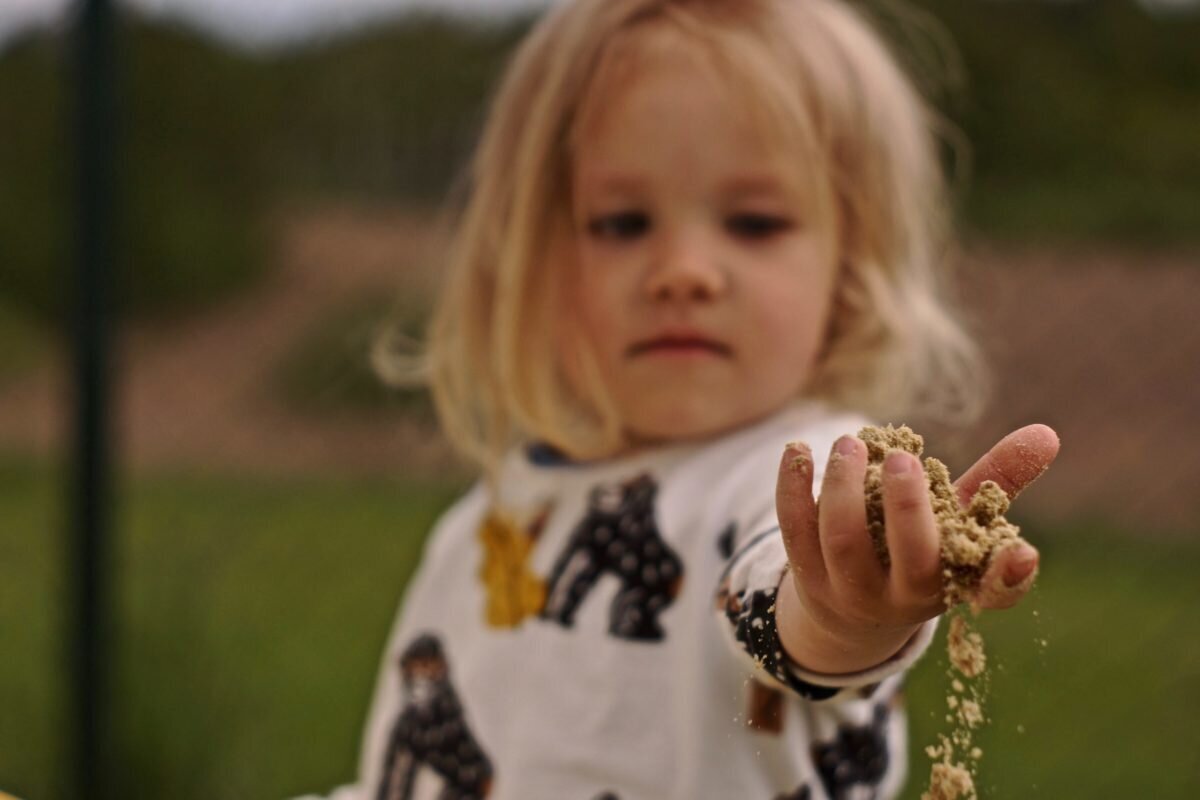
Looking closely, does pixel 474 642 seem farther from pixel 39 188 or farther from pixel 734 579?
pixel 39 188

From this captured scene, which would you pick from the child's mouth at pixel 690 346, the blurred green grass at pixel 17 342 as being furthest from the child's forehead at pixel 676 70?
the blurred green grass at pixel 17 342

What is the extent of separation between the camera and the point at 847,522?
46 cm

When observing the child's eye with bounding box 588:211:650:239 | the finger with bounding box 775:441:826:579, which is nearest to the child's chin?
the child's eye with bounding box 588:211:650:239

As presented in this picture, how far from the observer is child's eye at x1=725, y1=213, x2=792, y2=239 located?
0.81 metres

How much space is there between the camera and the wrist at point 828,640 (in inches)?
20.8

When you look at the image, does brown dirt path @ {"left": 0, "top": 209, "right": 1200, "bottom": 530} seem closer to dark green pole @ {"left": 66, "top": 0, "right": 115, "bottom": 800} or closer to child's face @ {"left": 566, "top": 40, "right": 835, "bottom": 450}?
dark green pole @ {"left": 66, "top": 0, "right": 115, "bottom": 800}

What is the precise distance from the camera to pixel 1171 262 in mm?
1645

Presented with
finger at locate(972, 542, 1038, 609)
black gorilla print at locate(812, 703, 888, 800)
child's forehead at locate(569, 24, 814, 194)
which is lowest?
black gorilla print at locate(812, 703, 888, 800)

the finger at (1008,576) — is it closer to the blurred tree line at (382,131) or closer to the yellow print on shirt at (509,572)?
the yellow print on shirt at (509,572)

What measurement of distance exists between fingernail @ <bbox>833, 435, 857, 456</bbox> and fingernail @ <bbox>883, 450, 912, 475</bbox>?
0.02 meters

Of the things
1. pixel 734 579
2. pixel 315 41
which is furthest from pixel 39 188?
pixel 734 579

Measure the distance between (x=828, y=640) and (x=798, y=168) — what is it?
363mm

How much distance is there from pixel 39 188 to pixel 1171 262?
1.53 metres

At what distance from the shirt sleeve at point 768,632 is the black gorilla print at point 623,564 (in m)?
0.10
